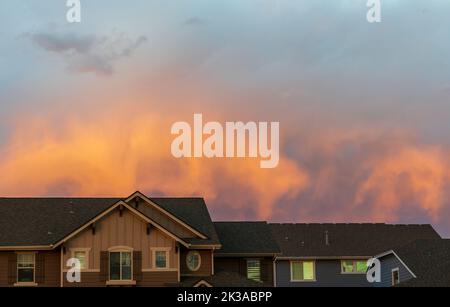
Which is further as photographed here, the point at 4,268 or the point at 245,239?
the point at 245,239

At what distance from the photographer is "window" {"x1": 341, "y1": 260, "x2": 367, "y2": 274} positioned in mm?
76250

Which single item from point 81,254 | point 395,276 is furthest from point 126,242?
point 395,276

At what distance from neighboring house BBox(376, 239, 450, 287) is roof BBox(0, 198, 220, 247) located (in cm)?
1293

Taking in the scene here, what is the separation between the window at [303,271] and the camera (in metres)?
75.8

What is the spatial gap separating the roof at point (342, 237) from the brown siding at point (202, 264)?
22605 mm

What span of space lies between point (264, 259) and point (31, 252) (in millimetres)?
16514

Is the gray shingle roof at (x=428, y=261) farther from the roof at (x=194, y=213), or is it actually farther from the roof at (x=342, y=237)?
the roof at (x=342, y=237)

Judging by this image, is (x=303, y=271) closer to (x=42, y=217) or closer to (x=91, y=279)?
(x=42, y=217)

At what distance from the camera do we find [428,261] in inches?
2137

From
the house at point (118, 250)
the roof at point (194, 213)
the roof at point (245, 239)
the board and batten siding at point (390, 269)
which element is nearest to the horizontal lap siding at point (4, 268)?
the house at point (118, 250)

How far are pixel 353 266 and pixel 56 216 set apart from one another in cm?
3108
